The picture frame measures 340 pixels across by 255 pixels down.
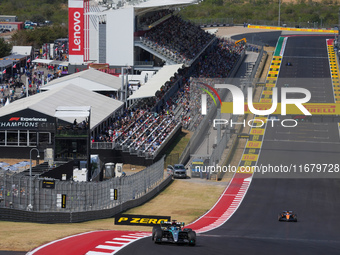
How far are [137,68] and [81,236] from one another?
210 ft

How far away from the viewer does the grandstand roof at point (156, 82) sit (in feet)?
269

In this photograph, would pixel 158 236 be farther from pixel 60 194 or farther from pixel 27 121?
pixel 27 121

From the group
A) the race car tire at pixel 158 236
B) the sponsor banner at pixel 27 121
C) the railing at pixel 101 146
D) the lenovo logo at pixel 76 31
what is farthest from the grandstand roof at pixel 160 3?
the race car tire at pixel 158 236

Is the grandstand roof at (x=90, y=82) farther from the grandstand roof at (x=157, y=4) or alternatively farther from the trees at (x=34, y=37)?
the trees at (x=34, y=37)

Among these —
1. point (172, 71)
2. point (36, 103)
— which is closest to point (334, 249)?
point (36, 103)

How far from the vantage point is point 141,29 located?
338ft

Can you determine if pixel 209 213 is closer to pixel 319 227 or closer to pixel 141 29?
pixel 319 227

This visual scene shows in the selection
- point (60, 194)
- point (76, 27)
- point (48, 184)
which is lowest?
point (60, 194)

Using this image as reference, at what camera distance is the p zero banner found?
101938mm

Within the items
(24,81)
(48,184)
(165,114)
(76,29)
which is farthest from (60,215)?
(76,29)

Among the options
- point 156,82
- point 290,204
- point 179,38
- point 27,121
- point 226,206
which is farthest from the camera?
point 179,38

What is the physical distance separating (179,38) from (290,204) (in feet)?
179

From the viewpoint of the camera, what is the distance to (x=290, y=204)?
5947 centimetres

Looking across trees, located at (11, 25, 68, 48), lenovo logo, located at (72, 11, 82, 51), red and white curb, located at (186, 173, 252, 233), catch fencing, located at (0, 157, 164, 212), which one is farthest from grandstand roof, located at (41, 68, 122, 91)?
trees, located at (11, 25, 68, 48)
